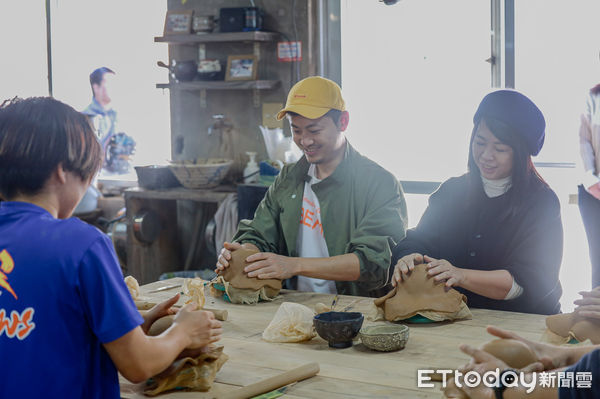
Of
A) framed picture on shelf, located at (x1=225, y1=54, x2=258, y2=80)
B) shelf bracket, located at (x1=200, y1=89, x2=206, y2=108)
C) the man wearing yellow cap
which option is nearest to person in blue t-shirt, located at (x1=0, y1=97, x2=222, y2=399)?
the man wearing yellow cap

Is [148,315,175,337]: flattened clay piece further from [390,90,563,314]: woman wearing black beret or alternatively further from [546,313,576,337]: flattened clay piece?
[546,313,576,337]: flattened clay piece

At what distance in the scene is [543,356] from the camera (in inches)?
56.0

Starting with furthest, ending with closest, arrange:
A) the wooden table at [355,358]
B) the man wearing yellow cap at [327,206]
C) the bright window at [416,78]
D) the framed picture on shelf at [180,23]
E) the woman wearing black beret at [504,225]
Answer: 1. the framed picture on shelf at [180,23]
2. the bright window at [416,78]
3. the man wearing yellow cap at [327,206]
4. the woman wearing black beret at [504,225]
5. the wooden table at [355,358]

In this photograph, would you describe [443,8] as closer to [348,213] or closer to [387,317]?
[348,213]

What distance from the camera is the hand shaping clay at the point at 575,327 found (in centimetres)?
171

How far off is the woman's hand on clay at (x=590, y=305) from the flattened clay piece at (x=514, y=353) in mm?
392

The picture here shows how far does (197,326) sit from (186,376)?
111 mm

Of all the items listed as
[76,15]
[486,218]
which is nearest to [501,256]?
[486,218]

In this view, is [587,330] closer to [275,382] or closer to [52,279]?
[275,382]

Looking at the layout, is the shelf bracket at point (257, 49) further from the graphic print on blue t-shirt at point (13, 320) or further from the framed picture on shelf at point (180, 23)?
the graphic print on blue t-shirt at point (13, 320)

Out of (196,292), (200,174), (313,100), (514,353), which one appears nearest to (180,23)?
(200,174)

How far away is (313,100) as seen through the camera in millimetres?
2658

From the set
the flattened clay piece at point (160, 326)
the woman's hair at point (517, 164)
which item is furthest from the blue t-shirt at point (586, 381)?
the woman's hair at point (517, 164)

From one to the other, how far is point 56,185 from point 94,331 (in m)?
0.29
